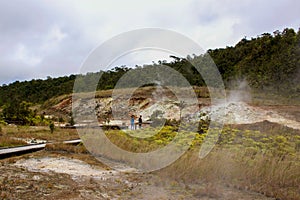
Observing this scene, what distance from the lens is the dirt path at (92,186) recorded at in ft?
21.0

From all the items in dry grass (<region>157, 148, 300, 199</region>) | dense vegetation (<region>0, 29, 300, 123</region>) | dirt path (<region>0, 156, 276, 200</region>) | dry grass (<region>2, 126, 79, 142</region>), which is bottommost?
dirt path (<region>0, 156, 276, 200</region>)

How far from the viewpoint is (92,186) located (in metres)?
7.16

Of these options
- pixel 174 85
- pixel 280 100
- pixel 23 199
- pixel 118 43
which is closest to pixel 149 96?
pixel 174 85

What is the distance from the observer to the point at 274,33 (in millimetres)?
37406

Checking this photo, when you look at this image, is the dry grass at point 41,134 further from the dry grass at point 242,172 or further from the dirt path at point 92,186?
the dry grass at point 242,172

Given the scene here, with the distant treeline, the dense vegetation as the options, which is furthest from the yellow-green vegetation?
the distant treeline

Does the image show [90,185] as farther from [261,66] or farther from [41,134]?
[261,66]

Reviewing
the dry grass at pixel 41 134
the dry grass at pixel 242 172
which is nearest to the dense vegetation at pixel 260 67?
the dry grass at pixel 41 134

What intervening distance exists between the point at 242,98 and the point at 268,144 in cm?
1789

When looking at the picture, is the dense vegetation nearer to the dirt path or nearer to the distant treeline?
the distant treeline

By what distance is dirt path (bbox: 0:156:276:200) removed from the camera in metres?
6.40

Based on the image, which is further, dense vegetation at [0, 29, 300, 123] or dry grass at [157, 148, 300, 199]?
dense vegetation at [0, 29, 300, 123]

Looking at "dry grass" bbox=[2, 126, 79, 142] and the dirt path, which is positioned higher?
"dry grass" bbox=[2, 126, 79, 142]

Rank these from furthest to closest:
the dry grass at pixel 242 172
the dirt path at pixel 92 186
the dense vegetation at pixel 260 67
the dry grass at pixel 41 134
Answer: the dense vegetation at pixel 260 67 < the dry grass at pixel 41 134 < the dry grass at pixel 242 172 < the dirt path at pixel 92 186
